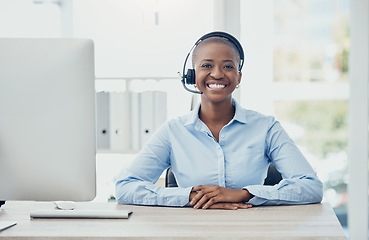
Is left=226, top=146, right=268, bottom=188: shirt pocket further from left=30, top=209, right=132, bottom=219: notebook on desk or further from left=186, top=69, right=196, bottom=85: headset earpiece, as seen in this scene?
left=30, top=209, right=132, bottom=219: notebook on desk

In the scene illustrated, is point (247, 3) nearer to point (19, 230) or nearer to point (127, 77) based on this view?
point (127, 77)

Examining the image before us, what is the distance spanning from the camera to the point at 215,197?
5.10 feet

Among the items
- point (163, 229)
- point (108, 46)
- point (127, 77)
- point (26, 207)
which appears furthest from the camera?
point (108, 46)

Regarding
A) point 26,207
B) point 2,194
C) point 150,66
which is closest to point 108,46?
point 150,66

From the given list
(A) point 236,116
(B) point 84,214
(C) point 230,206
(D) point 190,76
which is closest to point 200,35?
(D) point 190,76

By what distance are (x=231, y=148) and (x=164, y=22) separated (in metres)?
1.49

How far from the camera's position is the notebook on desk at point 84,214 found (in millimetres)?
1421

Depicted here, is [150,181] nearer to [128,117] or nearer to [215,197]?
[215,197]

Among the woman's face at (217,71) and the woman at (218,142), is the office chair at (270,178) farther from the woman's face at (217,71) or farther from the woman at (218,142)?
the woman's face at (217,71)

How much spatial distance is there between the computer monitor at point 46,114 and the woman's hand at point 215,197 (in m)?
0.39

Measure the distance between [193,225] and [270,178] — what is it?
0.67 m

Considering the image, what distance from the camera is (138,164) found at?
180 centimetres

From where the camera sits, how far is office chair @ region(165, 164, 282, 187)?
1.90 m

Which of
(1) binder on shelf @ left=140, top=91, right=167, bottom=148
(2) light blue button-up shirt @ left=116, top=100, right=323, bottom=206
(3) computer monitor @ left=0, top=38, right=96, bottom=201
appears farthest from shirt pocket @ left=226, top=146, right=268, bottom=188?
(1) binder on shelf @ left=140, top=91, right=167, bottom=148
